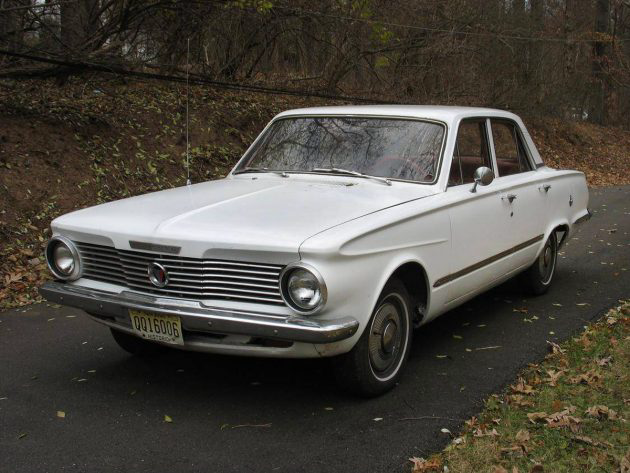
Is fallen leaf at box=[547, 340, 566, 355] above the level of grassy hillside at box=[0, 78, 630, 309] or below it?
below

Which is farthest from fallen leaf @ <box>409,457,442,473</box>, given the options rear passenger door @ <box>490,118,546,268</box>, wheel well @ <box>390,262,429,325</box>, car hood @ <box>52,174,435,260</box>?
rear passenger door @ <box>490,118,546,268</box>

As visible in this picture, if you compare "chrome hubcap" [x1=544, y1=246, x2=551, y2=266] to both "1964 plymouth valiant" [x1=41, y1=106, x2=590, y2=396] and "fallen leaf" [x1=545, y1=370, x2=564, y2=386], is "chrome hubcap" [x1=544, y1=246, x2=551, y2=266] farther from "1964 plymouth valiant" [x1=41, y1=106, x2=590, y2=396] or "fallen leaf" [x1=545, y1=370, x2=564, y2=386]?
"fallen leaf" [x1=545, y1=370, x2=564, y2=386]

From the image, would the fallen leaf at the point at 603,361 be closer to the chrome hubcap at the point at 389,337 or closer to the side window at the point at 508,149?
the chrome hubcap at the point at 389,337

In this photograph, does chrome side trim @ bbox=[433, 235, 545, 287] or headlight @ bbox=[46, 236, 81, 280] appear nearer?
headlight @ bbox=[46, 236, 81, 280]

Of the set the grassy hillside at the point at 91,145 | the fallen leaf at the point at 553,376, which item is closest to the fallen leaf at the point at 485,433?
the fallen leaf at the point at 553,376

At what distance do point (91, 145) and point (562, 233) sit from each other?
21.2 feet

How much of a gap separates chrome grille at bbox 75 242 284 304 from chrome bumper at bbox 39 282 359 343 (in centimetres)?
7

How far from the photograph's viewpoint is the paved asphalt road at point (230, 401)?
3.65m

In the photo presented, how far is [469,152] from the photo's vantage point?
5.59 metres

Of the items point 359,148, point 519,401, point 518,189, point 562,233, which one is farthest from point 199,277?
point 562,233

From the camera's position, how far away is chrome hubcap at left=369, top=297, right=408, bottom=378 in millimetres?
4270

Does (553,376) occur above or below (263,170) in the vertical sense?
below

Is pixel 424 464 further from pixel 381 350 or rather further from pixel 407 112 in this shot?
pixel 407 112

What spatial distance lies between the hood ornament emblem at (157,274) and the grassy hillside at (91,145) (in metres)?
3.18
